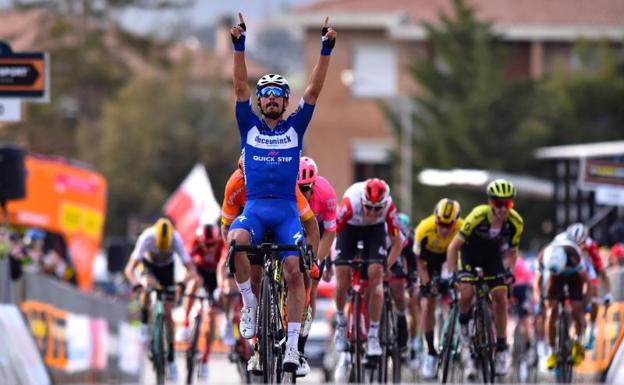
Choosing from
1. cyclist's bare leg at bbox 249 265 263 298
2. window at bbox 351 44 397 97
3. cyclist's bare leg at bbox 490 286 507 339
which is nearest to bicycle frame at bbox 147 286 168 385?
cyclist's bare leg at bbox 490 286 507 339

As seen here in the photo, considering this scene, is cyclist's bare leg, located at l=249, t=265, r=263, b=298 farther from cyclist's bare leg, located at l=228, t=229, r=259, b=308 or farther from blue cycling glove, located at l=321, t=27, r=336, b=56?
blue cycling glove, located at l=321, t=27, r=336, b=56

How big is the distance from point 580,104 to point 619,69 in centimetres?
275

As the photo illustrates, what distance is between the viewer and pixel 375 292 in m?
18.8

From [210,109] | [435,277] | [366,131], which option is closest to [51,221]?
[435,277]

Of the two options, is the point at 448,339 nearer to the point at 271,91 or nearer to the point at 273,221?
the point at 273,221

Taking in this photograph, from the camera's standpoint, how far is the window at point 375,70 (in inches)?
3073

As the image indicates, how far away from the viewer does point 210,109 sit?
8831cm

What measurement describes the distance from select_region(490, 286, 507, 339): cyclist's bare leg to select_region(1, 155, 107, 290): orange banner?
1617cm

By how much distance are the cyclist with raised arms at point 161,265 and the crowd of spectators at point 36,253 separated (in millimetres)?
1340

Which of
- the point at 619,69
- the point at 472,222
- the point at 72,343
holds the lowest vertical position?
the point at 72,343

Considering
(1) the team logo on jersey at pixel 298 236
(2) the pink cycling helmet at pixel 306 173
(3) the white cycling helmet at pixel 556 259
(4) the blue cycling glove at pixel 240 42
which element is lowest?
(3) the white cycling helmet at pixel 556 259

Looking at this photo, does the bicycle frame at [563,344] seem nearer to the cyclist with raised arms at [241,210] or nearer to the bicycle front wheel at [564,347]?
the bicycle front wheel at [564,347]

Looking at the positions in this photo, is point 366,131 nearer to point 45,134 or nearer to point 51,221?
point 45,134

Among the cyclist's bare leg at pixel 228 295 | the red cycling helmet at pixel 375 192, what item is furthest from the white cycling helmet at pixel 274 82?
the cyclist's bare leg at pixel 228 295
